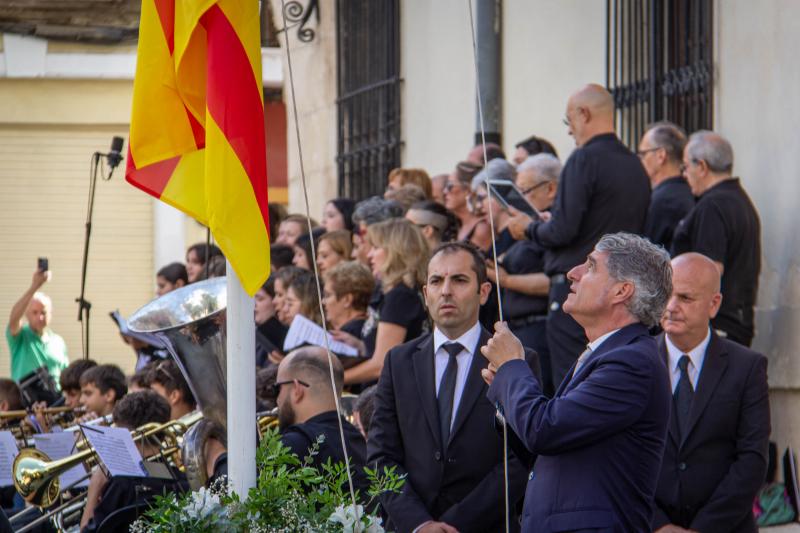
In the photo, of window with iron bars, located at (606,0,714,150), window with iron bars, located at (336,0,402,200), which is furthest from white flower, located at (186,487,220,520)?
window with iron bars, located at (336,0,402,200)

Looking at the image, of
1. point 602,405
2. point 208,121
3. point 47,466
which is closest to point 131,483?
point 47,466

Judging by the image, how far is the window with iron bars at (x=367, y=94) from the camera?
1600 cm

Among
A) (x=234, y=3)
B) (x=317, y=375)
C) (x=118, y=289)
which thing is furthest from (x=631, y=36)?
(x=118, y=289)

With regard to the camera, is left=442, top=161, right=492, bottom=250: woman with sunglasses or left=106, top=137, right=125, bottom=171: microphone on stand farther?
left=106, top=137, right=125, bottom=171: microphone on stand

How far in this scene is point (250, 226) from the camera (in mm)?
5387

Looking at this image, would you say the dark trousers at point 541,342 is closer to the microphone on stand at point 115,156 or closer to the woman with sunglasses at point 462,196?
the woman with sunglasses at point 462,196

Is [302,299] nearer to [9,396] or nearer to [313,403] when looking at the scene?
[313,403]

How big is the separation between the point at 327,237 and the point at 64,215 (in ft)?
48.6

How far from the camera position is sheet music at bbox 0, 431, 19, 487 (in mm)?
8430

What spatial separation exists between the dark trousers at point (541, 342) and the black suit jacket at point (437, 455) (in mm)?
2150

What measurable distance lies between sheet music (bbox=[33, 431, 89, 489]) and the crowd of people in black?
1.68ft

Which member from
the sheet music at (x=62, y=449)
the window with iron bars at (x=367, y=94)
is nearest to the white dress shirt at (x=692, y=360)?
the sheet music at (x=62, y=449)

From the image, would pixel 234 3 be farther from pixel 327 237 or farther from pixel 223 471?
pixel 327 237

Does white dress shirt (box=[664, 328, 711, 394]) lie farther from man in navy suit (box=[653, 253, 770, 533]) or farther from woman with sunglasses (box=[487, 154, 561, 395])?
woman with sunglasses (box=[487, 154, 561, 395])
